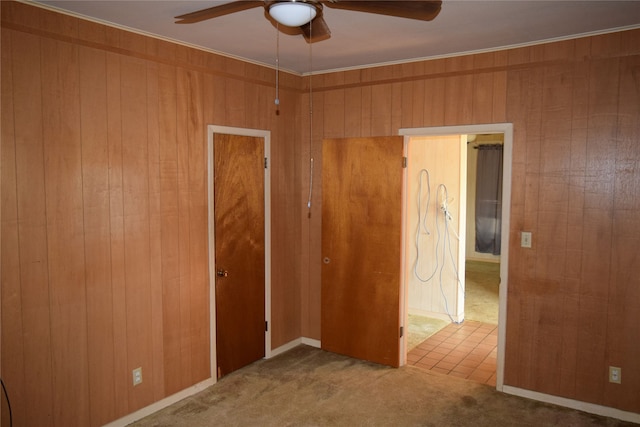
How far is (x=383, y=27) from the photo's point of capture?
10.00ft

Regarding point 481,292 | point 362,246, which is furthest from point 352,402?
point 481,292

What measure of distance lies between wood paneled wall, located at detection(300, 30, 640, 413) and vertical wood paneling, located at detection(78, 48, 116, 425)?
2.49m

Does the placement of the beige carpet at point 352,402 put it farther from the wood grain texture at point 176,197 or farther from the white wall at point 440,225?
the white wall at point 440,225

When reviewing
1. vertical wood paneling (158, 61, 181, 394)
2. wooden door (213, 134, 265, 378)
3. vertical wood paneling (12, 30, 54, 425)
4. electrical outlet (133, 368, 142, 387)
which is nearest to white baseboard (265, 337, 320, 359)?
wooden door (213, 134, 265, 378)

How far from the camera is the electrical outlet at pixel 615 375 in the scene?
324cm

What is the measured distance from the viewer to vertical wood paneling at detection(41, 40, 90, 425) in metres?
2.74

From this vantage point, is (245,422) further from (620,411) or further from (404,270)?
(620,411)

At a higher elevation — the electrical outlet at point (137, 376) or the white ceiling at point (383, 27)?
the white ceiling at point (383, 27)

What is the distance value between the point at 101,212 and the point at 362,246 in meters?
2.15

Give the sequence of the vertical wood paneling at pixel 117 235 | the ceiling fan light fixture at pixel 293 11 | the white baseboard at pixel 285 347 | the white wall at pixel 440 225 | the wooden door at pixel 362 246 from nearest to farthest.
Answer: the ceiling fan light fixture at pixel 293 11 → the vertical wood paneling at pixel 117 235 → the wooden door at pixel 362 246 → the white baseboard at pixel 285 347 → the white wall at pixel 440 225

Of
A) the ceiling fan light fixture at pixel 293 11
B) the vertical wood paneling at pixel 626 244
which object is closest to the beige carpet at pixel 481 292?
the vertical wood paneling at pixel 626 244

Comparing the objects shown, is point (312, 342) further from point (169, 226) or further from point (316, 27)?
point (316, 27)

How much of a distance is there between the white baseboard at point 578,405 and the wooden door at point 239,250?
2111 millimetres

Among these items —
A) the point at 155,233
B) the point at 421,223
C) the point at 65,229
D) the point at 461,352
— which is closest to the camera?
the point at 65,229
